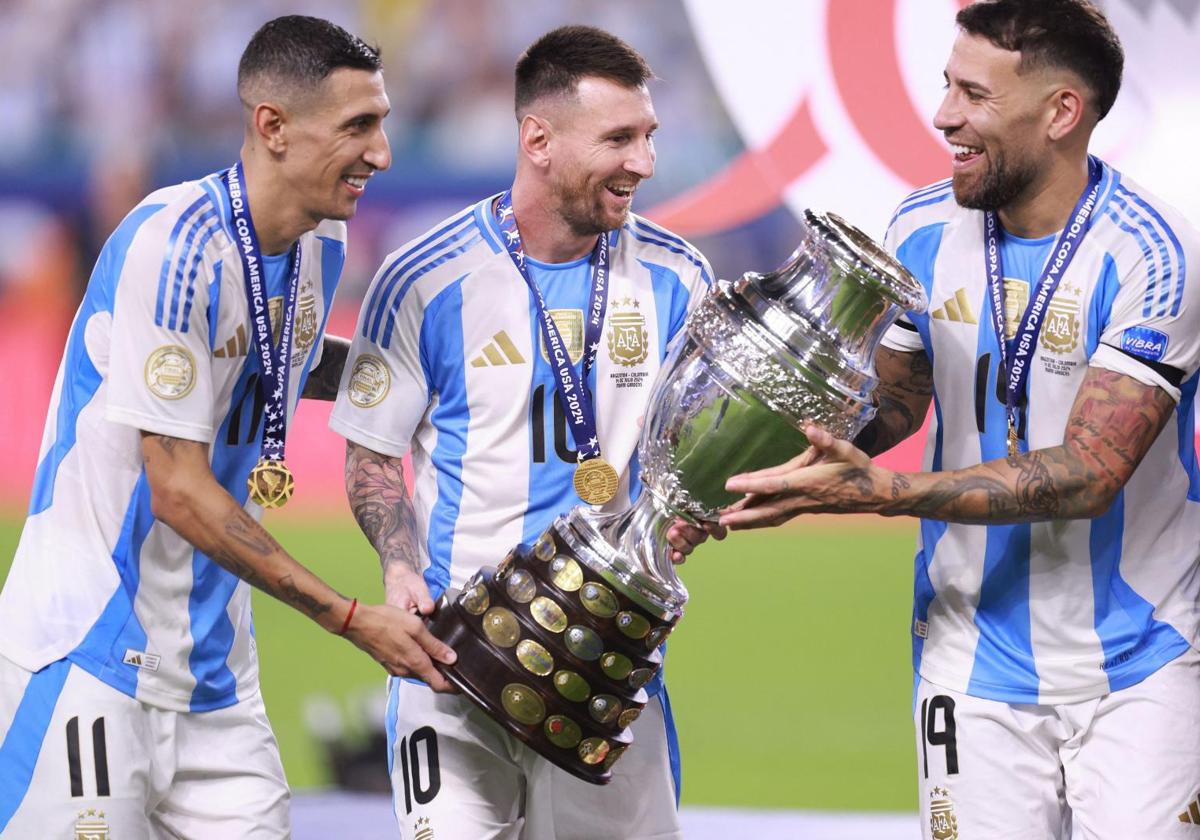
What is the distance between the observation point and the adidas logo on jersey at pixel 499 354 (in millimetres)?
3408

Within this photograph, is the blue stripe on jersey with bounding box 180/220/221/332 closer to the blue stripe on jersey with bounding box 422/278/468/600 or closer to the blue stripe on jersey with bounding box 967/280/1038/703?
the blue stripe on jersey with bounding box 422/278/468/600

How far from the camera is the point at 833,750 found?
5848 mm

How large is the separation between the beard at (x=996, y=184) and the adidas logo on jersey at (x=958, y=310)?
0.18 meters

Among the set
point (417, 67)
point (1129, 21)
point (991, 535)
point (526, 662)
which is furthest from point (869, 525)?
point (526, 662)

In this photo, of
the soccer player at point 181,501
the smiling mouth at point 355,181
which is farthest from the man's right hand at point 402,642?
the smiling mouth at point 355,181

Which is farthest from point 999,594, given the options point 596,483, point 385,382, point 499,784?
point 385,382

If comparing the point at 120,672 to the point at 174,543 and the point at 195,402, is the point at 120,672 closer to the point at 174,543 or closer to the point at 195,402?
the point at 174,543

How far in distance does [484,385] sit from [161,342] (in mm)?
680

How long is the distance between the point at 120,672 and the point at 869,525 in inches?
154

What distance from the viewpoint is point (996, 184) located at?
10.6 ft

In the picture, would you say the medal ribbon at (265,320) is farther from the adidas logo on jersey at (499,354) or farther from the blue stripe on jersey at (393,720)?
the blue stripe on jersey at (393,720)

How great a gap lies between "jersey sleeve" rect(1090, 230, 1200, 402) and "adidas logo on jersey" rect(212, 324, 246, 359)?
5.27 feet

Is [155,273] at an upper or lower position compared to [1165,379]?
upper

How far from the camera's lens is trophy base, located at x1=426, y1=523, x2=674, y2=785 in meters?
3.00
